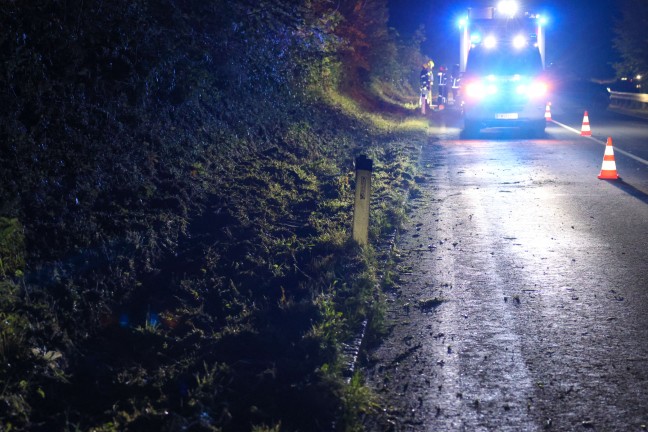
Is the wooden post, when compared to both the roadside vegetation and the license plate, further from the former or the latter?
the license plate

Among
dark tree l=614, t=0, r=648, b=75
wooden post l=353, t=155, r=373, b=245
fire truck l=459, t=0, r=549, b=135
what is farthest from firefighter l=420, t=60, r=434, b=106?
dark tree l=614, t=0, r=648, b=75

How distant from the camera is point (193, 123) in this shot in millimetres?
10469

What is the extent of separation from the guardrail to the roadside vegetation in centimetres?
2488

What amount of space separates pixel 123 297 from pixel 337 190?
5829 millimetres

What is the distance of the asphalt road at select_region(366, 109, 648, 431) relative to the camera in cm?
462

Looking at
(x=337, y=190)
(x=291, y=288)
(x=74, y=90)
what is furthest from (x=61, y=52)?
(x=337, y=190)

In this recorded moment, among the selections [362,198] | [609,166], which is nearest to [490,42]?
[609,166]

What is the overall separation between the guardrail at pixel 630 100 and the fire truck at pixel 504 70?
1337 centimetres

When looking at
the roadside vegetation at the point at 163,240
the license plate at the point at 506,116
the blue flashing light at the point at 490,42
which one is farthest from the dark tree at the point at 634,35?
the roadside vegetation at the point at 163,240

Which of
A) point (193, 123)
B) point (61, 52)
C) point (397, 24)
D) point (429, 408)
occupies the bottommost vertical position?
point (429, 408)

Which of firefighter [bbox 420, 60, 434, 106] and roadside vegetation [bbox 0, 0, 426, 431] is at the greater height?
firefighter [bbox 420, 60, 434, 106]

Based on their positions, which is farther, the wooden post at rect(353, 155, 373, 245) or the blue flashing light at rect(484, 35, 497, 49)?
the blue flashing light at rect(484, 35, 497, 49)

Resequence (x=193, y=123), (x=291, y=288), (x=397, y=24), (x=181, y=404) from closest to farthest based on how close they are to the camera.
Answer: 1. (x=181, y=404)
2. (x=291, y=288)
3. (x=193, y=123)
4. (x=397, y=24)

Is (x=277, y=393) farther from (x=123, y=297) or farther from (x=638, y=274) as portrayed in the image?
(x=638, y=274)
